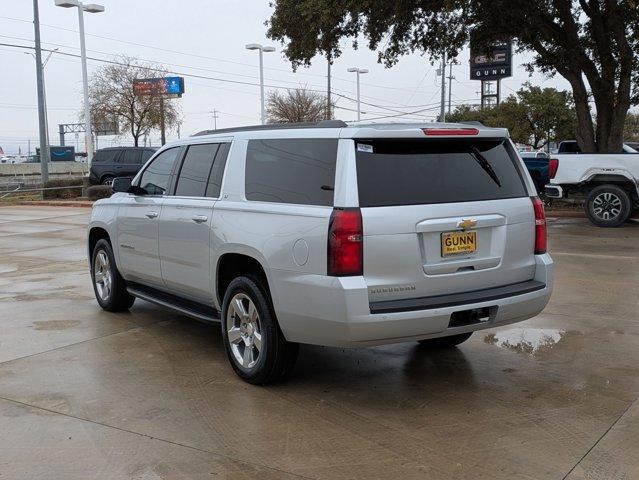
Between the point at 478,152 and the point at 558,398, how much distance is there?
175 cm

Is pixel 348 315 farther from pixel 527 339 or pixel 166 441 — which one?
pixel 527 339

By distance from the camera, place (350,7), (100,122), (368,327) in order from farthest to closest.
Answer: (100,122) < (350,7) < (368,327)

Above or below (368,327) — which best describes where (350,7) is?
above

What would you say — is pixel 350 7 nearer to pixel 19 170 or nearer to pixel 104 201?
pixel 104 201

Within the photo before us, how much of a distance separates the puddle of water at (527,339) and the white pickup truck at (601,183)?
8.82m

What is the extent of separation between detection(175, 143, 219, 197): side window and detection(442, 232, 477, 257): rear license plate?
2.10m

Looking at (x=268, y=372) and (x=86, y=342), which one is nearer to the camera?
(x=268, y=372)

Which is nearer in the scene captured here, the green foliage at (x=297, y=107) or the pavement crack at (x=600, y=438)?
the pavement crack at (x=600, y=438)

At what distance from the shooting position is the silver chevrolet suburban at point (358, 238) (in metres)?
4.19

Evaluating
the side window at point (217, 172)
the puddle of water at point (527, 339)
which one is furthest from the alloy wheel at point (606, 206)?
the side window at point (217, 172)

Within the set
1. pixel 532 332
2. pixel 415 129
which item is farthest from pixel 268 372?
pixel 532 332

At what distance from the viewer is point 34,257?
11.8 metres

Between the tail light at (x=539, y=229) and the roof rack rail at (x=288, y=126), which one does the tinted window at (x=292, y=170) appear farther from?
the tail light at (x=539, y=229)

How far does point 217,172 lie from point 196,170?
0.41 meters
